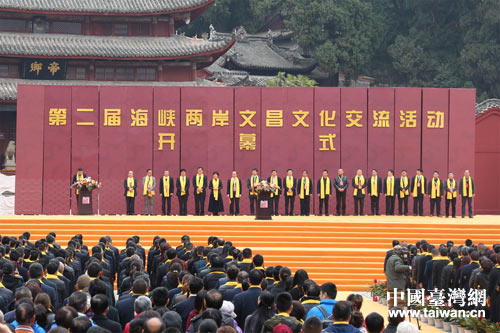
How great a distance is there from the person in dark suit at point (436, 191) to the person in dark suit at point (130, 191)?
8.14 m

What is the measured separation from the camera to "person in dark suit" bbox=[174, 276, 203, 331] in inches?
334

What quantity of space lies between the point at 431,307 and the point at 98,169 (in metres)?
14.0

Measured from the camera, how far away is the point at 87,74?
3528cm

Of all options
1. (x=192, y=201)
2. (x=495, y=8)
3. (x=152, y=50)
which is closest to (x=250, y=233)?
(x=192, y=201)

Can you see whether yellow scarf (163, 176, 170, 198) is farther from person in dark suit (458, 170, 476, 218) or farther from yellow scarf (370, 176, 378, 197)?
person in dark suit (458, 170, 476, 218)

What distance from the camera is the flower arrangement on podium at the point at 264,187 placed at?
2150cm

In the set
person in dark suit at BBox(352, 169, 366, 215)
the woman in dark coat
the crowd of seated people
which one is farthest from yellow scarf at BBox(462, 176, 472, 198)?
the crowd of seated people

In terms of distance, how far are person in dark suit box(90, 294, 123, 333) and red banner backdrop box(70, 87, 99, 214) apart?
60.0 feet

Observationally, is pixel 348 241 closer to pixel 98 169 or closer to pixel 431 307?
pixel 431 307

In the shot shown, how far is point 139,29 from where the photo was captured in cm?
3600

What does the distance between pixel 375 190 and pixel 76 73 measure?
1585cm

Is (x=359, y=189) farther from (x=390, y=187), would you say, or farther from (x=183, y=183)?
(x=183, y=183)

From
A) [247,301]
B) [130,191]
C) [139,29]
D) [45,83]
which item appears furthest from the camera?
[139,29]

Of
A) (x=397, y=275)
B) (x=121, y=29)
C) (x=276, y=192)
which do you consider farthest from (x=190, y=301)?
(x=121, y=29)
